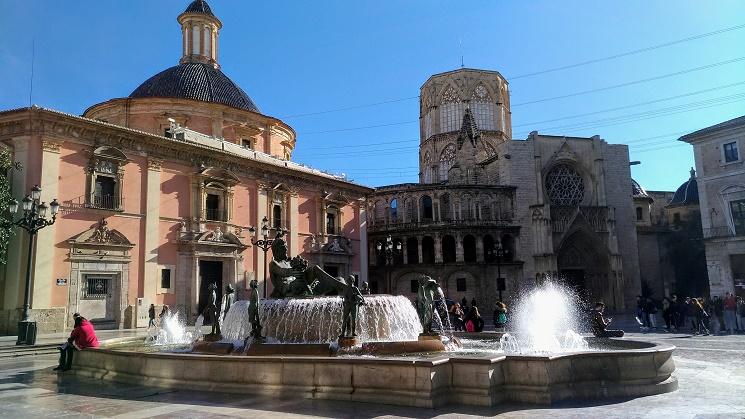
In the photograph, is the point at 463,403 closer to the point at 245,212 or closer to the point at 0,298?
the point at 0,298

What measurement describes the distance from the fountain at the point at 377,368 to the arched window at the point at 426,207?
29.0 meters

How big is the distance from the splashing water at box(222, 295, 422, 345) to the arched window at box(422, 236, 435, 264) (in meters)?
27.5

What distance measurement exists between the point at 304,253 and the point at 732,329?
20246 millimetres

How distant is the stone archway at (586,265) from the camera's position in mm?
39406

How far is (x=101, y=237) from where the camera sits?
2138 centimetres

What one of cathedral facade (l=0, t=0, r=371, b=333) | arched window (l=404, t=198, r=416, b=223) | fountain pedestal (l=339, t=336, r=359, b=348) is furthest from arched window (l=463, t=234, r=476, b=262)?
fountain pedestal (l=339, t=336, r=359, b=348)

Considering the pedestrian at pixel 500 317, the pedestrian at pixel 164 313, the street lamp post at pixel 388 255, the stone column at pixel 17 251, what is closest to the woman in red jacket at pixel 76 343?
the pedestrian at pixel 500 317

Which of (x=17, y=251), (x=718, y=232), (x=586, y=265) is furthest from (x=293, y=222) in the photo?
(x=718, y=232)

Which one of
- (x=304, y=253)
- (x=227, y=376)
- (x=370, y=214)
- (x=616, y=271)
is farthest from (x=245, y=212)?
(x=616, y=271)

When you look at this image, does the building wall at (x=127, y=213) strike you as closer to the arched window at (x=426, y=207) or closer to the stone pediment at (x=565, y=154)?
the arched window at (x=426, y=207)

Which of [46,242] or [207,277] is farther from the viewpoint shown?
[207,277]

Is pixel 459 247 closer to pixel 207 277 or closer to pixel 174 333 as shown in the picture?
Result: pixel 207 277

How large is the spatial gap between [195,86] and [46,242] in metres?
14.1

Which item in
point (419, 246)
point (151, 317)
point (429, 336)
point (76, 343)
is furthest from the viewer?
point (419, 246)
